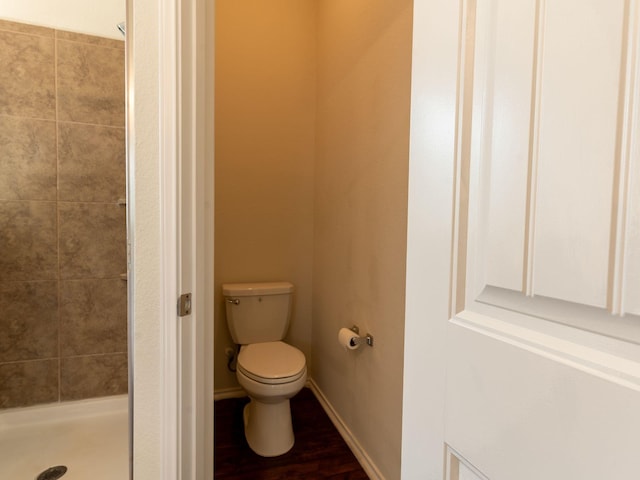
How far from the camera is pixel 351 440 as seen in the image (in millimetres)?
1786

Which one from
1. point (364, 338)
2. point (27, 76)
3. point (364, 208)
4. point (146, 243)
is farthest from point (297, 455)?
point (27, 76)

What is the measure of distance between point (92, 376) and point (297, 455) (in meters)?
1.27

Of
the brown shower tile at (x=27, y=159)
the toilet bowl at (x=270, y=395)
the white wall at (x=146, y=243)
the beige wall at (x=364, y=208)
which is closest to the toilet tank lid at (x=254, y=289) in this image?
the beige wall at (x=364, y=208)

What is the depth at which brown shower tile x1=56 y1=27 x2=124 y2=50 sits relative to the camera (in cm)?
176

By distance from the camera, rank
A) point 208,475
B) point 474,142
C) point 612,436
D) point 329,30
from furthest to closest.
→ point 329,30 < point 208,475 < point 474,142 < point 612,436

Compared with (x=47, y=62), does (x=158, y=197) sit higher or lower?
lower

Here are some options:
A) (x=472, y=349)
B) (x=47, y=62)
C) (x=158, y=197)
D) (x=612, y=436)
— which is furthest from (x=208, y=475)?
(x=47, y=62)

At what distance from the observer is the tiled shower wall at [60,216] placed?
67.9 inches

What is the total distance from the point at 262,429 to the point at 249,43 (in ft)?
7.78

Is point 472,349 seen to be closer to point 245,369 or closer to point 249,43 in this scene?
point 245,369

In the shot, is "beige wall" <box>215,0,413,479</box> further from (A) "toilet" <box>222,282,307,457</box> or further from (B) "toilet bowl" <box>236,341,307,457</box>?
(B) "toilet bowl" <box>236,341,307,457</box>

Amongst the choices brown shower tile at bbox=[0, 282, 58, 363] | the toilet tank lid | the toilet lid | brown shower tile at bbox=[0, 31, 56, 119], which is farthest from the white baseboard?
brown shower tile at bbox=[0, 31, 56, 119]

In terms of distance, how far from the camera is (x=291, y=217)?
239 centimetres

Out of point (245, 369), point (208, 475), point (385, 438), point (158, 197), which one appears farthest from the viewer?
point (245, 369)
